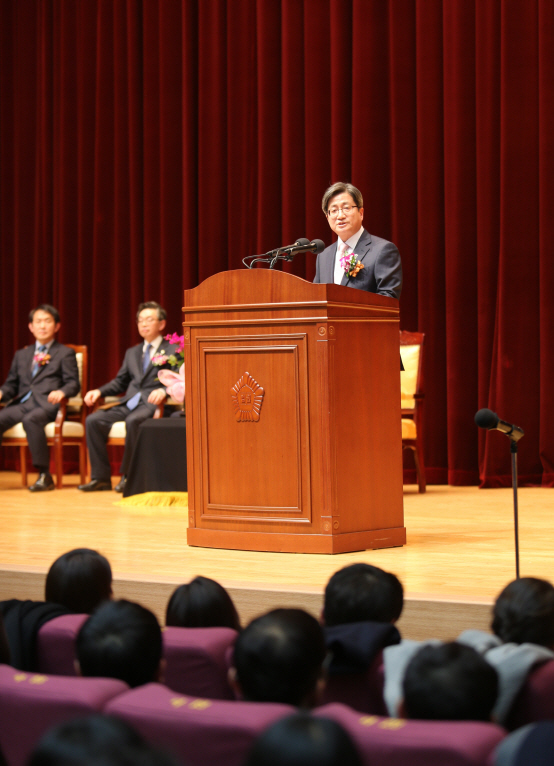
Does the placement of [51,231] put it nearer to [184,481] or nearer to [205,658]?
[184,481]

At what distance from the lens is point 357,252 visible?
3.65 metres

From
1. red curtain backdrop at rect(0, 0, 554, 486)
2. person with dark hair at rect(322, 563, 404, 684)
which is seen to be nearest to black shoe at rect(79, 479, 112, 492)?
red curtain backdrop at rect(0, 0, 554, 486)

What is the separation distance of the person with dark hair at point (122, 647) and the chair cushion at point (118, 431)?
428 cm

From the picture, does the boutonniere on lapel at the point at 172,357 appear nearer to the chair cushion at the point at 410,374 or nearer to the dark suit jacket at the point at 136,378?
the dark suit jacket at the point at 136,378

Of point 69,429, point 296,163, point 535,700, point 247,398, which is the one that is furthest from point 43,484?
point 535,700

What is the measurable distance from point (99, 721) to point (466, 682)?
508 millimetres

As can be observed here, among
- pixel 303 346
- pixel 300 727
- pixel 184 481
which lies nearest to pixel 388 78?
pixel 184 481

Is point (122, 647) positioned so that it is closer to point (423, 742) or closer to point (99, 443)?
point (423, 742)

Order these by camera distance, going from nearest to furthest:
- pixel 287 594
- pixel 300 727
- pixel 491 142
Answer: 1. pixel 300 727
2. pixel 287 594
3. pixel 491 142

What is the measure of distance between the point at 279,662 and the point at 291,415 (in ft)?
5.98

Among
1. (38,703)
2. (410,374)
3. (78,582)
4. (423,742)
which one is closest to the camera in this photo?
(423,742)

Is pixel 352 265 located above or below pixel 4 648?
above

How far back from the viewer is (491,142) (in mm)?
5402

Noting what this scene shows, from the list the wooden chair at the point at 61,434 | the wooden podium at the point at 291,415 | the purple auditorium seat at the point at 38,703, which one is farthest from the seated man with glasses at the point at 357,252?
the wooden chair at the point at 61,434
